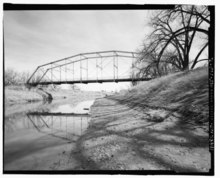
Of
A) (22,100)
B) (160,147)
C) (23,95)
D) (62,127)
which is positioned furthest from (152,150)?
(23,95)

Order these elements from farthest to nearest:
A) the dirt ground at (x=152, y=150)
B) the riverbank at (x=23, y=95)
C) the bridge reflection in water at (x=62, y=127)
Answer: the riverbank at (x=23, y=95), the bridge reflection in water at (x=62, y=127), the dirt ground at (x=152, y=150)

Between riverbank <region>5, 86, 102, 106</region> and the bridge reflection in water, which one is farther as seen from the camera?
riverbank <region>5, 86, 102, 106</region>

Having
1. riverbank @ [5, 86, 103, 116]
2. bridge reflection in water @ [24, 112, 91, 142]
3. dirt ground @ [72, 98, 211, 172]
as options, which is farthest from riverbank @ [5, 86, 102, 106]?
dirt ground @ [72, 98, 211, 172]

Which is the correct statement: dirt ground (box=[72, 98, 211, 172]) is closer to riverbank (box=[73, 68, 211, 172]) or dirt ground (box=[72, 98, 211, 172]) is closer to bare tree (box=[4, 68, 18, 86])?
riverbank (box=[73, 68, 211, 172])

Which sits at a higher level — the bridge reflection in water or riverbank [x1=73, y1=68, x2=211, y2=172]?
riverbank [x1=73, y1=68, x2=211, y2=172]

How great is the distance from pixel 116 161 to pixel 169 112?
3.43 metres

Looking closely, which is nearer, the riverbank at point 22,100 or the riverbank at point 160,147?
the riverbank at point 160,147

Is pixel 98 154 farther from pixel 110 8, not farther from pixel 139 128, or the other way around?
pixel 110 8

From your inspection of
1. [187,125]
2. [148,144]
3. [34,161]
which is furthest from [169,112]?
[34,161]

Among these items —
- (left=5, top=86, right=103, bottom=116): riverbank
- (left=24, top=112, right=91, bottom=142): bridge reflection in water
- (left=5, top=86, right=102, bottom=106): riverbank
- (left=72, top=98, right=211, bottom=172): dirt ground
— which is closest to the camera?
(left=72, top=98, right=211, bottom=172): dirt ground

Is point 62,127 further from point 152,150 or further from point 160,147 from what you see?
point 160,147

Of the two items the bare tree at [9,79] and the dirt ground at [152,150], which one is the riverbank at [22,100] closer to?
the bare tree at [9,79]

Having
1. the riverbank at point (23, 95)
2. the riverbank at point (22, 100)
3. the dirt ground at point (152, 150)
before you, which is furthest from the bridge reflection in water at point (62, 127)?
the riverbank at point (23, 95)

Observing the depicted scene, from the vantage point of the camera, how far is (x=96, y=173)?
206 centimetres
